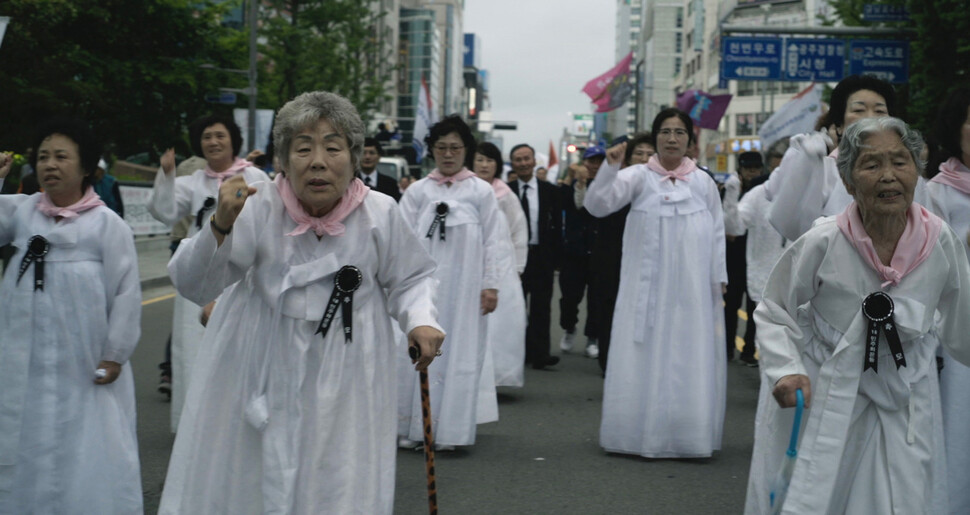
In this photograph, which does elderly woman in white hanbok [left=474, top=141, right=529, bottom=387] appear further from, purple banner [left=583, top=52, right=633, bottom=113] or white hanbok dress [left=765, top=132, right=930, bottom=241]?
purple banner [left=583, top=52, right=633, bottom=113]

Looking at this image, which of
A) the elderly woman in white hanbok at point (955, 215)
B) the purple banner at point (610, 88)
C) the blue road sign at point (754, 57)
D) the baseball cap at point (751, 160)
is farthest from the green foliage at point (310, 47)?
the elderly woman in white hanbok at point (955, 215)

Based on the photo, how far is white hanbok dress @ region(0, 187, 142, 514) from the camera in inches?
205

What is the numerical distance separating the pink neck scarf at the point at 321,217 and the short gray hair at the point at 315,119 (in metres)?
0.10

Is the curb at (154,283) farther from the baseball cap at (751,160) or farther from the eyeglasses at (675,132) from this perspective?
the eyeglasses at (675,132)

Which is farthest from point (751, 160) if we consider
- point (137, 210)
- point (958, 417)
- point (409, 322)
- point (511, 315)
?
point (137, 210)

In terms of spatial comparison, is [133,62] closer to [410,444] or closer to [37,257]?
[410,444]

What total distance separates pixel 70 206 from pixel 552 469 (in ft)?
10.4

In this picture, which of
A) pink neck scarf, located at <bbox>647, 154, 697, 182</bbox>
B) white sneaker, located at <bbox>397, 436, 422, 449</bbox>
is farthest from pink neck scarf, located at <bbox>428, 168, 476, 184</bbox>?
white sneaker, located at <bbox>397, 436, 422, 449</bbox>

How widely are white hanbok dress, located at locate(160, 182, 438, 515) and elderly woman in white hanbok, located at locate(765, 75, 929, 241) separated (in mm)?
2035

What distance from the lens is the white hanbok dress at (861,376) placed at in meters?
4.08

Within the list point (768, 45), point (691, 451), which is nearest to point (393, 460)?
point (691, 451)

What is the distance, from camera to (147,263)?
2353 cm

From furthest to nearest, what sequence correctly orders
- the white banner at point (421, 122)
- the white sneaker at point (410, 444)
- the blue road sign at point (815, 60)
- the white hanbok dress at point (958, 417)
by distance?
the blue road sign at point (815, 60), the white banner at point (421, 122), the white sneaker at point (410, 444), the white hanbok dress at point (958, 417)

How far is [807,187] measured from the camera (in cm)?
555
